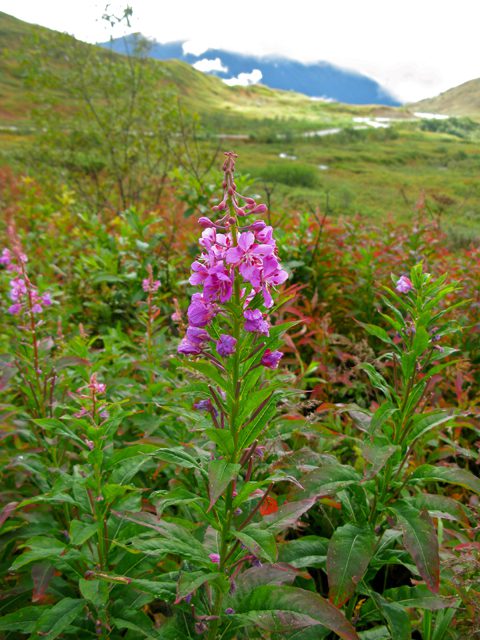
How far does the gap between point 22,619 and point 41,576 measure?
0.14 meters

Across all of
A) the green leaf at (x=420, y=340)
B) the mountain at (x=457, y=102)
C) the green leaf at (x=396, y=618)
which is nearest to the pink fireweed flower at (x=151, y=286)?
the green leaf at (x=420, y=340)

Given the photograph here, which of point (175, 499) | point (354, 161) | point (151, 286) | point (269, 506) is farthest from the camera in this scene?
point (354, 161)

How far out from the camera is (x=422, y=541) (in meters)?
1.46

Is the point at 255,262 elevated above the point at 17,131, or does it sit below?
below

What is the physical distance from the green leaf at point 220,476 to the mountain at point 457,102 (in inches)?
5733

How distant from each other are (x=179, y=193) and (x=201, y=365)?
422 cm

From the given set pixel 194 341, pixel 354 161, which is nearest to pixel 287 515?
pixel 194 341

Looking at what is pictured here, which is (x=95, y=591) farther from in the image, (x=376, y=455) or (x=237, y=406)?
(x=376, y=455)

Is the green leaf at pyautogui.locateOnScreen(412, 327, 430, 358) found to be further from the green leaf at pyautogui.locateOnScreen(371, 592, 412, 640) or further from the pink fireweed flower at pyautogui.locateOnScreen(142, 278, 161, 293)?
the pink fireweed flower at pyautogui.locateOnScreen(142, 278, 161, 293)

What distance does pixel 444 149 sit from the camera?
145 ft

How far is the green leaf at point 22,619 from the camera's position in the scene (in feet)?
5.08

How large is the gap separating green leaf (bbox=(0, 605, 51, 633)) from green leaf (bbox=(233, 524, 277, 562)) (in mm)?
837

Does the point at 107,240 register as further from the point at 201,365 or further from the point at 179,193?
the point at 201,365

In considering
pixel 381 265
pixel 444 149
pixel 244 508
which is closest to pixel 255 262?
pixel 244 508
